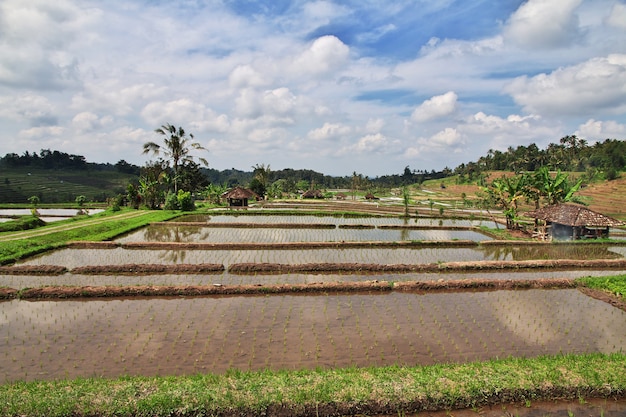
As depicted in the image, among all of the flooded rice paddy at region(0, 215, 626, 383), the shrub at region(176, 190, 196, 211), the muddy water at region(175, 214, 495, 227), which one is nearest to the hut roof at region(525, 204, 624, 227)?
the flooded rice paddy at region(0, 215, 626, 383)

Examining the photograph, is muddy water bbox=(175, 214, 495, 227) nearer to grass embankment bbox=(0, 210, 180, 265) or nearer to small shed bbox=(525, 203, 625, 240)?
grass embankment bbox=(0, 210, 180, 265)

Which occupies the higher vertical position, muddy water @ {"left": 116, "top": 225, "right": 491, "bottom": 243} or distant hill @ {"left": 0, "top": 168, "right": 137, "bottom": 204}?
distant hill @ {"left": 0, "top": 168, "right": 137, "bottom": 204}

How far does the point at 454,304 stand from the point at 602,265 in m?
9.04

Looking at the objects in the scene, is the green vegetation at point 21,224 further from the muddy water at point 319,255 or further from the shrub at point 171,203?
the shrub at point 171,203

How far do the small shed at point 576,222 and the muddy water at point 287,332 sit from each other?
1033 centimetres

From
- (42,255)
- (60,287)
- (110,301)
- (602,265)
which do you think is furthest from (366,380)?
(42,255)

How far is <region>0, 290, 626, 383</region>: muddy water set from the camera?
7.23 m

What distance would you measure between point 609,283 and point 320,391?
11397 millimetres

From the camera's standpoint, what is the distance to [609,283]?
1203cm

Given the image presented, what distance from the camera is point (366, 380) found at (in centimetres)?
624

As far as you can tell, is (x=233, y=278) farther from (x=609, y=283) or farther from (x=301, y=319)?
(x=609, y=283)

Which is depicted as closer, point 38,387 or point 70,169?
point 38,387

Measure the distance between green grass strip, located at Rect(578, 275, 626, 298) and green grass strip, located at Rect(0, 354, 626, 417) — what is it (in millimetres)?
5973

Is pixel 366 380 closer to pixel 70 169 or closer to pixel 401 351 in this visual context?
pixel 401 351
